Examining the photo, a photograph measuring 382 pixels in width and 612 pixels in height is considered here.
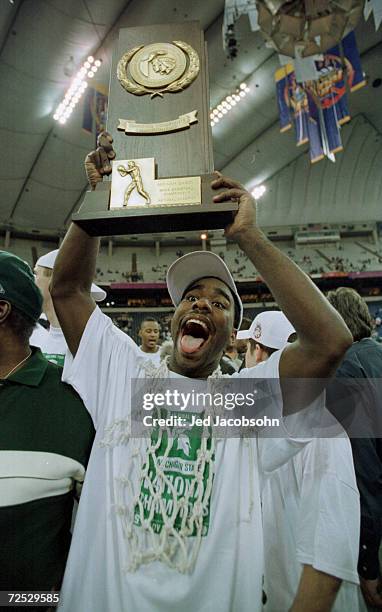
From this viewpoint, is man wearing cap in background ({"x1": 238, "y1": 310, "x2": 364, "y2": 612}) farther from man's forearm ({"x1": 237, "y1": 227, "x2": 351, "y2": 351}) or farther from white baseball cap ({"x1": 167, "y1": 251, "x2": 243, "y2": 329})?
white baseball cap ({"x1": 167, "y1": 251, "x2": 243, "y2": 329})

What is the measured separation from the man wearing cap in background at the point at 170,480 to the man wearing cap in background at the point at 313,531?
0.77 feet

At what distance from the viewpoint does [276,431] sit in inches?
42.9

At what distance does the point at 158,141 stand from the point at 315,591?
1659 mm

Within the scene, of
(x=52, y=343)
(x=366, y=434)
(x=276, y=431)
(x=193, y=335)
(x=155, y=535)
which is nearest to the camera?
(x=155, y=535)

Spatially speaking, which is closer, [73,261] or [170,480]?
[170,480]

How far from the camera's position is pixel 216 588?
953mm

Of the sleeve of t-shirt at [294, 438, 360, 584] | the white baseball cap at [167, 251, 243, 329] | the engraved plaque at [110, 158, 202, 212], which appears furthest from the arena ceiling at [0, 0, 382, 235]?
the sleeve of t-shirt at [294, 438, 360, 584]

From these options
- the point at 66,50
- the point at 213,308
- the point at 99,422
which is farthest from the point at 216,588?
the point at 66,50

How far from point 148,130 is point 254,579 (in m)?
1.56

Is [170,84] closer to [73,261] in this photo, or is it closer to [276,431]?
[73,261]

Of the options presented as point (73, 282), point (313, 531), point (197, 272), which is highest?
point (197, 272)

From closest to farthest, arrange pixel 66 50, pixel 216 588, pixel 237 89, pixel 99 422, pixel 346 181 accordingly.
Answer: pixel 216 588 < pixel 99 422 < pixel 66 50 < pixel 237 89 < pixel 346 181

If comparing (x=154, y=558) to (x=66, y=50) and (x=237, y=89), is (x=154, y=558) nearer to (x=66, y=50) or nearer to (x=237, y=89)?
(x=66, y=50)

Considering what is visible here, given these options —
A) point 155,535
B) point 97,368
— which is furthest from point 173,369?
point 155,535
